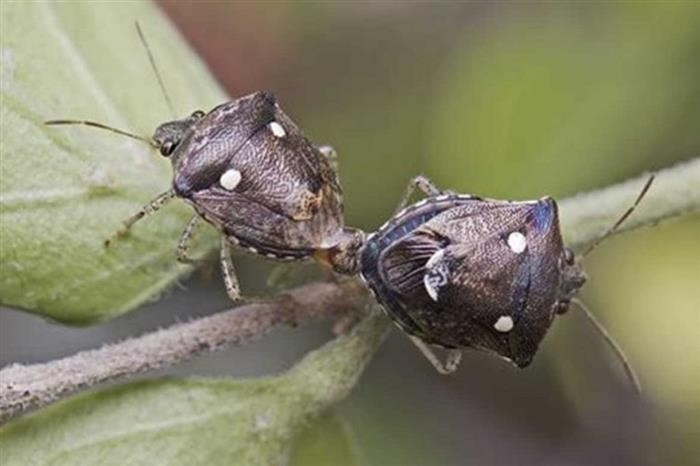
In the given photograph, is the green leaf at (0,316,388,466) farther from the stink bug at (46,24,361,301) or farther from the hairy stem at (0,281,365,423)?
the stink bug at (46,24,361,301)

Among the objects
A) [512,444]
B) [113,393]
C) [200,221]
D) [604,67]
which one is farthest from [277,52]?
[113,393]

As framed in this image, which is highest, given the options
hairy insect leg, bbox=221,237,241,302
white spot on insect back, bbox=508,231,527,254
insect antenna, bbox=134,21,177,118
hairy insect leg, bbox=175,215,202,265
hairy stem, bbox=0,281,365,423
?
insect antenna, bbox=134,21,177,118

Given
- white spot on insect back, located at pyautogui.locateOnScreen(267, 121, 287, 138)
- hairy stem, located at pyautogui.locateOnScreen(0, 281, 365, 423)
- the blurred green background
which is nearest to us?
hairy stem, located at pyautogui.locateOnScreen(0, 281, 365, 423)

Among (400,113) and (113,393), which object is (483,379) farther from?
(113,393)

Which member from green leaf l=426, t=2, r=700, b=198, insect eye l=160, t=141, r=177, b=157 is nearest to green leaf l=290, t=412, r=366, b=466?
insect eye l=160, t=141, r=177, b=157

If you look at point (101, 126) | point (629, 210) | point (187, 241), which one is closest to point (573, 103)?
point (629, 210)

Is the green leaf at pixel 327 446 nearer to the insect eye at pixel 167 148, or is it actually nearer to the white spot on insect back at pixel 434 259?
the white spot on insect back at pixel 434 259

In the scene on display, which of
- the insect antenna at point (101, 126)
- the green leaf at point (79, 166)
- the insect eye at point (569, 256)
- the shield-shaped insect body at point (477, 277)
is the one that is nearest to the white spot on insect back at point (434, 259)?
the shield-shaped insect body at point (477, 277)
